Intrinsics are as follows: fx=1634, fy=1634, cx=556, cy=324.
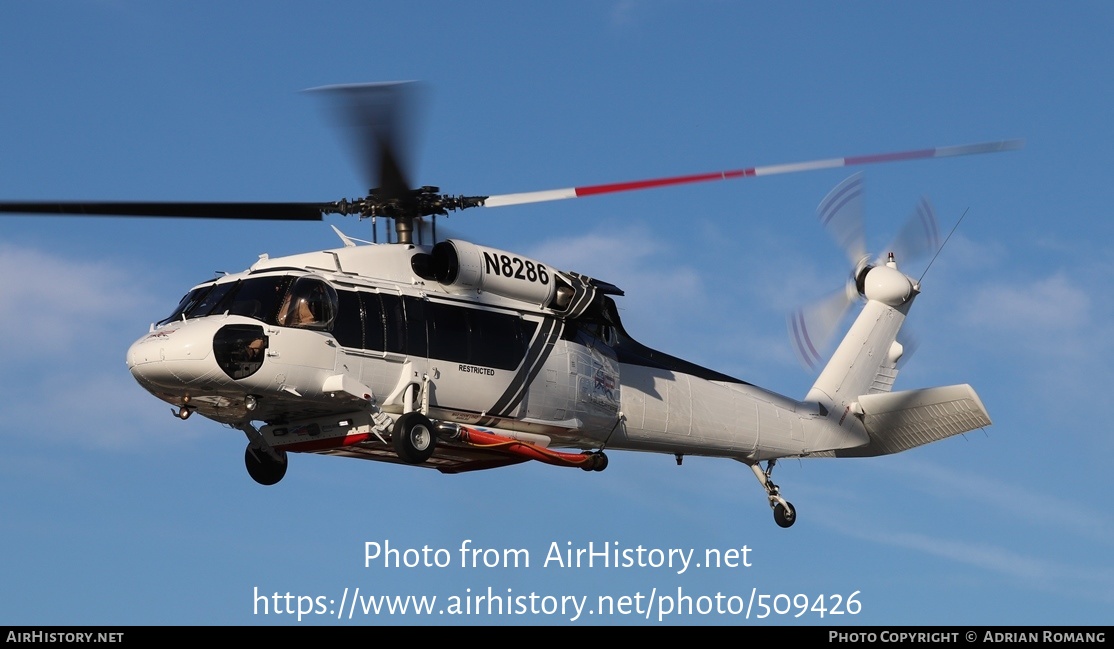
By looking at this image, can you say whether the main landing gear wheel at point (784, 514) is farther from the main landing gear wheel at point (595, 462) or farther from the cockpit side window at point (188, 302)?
the cockpit side window at point (188, 302)

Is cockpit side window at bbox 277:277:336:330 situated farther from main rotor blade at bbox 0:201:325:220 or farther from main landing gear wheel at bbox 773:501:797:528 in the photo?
main landing gear wheel at bbox 773:501:797:528

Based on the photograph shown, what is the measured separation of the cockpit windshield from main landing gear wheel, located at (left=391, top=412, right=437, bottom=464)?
162 centimetres

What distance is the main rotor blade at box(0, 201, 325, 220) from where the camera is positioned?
21.2m

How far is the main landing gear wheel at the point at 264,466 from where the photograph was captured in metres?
22.5

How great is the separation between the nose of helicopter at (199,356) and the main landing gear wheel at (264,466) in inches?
86.5

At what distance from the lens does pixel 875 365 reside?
29219 mm

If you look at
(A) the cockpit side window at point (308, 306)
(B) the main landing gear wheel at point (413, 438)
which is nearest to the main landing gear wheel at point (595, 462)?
(B) the main landing gear wheel at point (413, 438)

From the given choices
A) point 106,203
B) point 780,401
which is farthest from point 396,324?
point 780,401

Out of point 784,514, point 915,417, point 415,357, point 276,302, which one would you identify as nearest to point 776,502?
point 784,514

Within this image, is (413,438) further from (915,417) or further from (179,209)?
(915,417)

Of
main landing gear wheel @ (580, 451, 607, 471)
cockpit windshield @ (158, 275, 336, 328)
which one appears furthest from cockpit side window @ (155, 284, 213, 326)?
main landing gear wheel @ (580, 451, 607, 471)

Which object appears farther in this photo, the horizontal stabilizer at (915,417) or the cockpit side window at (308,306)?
the horizontal stabilizer at (915,417)

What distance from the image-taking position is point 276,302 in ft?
68.5

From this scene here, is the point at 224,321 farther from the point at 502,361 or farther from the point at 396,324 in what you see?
the point at 502,361
